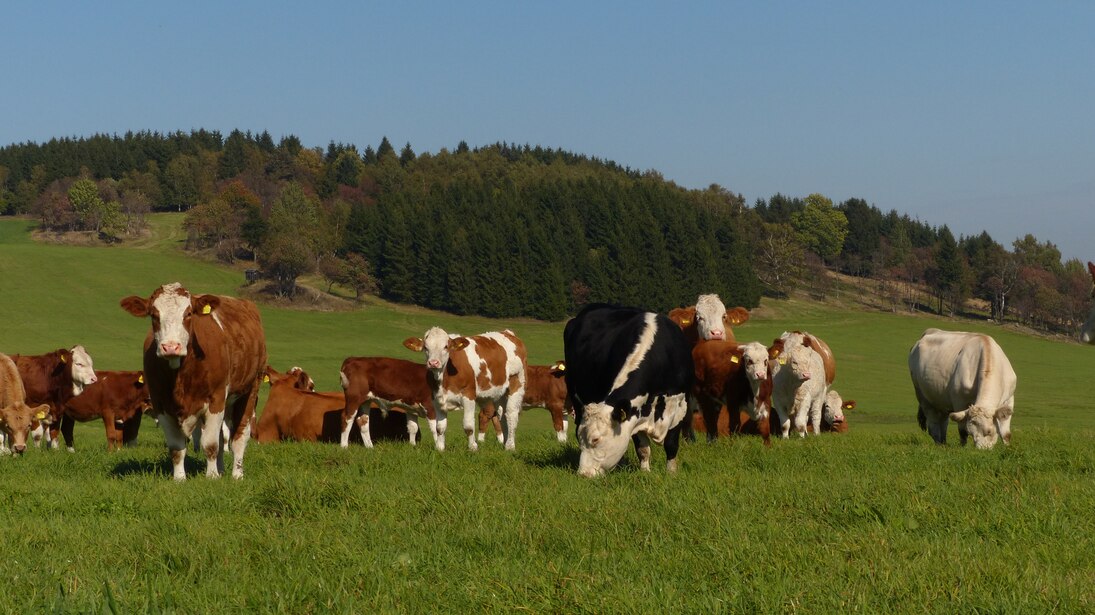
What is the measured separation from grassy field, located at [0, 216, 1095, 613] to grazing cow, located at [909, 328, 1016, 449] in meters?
0.39

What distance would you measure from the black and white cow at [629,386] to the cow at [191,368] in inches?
152

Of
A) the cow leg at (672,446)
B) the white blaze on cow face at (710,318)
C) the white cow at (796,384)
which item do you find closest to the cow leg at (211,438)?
the cow leg at (672,446)

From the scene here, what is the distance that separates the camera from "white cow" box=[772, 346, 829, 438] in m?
18.5

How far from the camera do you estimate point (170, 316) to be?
10.8m

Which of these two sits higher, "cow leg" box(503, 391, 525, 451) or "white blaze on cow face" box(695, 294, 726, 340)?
"white blaze on cow face" box(695, 294, 726, 340)

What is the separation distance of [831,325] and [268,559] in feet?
331

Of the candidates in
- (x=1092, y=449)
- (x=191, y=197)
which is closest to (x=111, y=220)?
(x=191, y=197)

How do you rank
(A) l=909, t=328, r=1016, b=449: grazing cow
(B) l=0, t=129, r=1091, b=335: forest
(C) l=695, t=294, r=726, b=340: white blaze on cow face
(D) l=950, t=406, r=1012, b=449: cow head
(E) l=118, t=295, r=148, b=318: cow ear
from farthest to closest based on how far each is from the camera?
(B) l=0, t=129, r=1091, b=335: forest
(C) l=695, t=294, r=726, b=340: white blaze on cow face
(A) l=909, t=328, r=1016, b=449: grazing cow
(D) l=950, t=406, r=1012, b=449: cow head
(E) l=118, t=295, r=148, b=318: cow ear

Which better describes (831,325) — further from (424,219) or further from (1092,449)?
(1092,449)

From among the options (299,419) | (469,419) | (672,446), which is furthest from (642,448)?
(299,419)

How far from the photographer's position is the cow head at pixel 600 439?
11055 millimetres

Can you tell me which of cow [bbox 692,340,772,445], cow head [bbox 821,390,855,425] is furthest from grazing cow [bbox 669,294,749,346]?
cow head [bbox 821,390,855,425]

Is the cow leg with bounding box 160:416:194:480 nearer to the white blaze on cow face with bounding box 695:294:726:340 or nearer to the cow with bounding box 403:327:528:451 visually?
the cow with bounding box 403:327:528:451

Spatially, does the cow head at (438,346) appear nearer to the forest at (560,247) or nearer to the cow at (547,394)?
the cow at (547,394)
